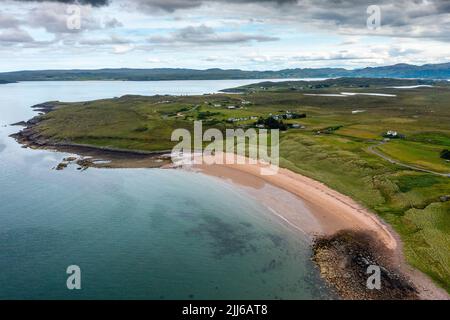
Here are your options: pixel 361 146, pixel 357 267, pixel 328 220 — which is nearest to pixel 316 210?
pixel 328 220

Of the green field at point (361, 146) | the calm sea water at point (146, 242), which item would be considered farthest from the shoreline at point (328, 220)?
the calm sea water at point (146, 242)

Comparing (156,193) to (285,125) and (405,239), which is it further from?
(285,125)

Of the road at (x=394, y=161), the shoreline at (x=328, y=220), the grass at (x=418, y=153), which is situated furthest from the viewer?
the grass at (x=418, y=153)

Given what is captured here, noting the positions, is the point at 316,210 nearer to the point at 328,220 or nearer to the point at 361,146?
the point at 328,220

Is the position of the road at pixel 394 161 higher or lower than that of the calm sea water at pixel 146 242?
higher

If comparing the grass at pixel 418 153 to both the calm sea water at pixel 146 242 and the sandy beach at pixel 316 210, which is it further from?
the calm sea water at pixel 146 242
